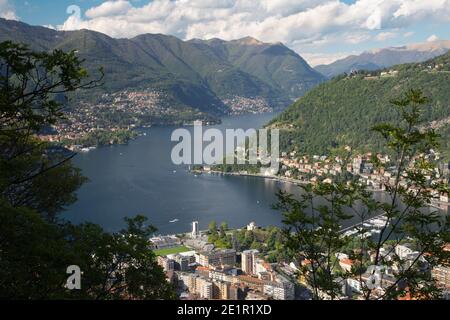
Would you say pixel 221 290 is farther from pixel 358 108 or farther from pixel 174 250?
pixel 358 108

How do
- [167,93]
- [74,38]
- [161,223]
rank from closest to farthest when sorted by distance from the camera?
[161,223] → [167,93] → [74,38]

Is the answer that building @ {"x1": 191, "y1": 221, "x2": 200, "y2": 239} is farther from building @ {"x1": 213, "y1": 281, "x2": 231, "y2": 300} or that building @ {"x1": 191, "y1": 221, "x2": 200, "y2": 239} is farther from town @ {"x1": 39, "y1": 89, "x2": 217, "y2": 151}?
town @ {"x1": 39, "y1": 89, "x2": 217, "y2": 151}

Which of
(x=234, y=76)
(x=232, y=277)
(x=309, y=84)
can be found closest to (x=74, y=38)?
(x=234, y=76)

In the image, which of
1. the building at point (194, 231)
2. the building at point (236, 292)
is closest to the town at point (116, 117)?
the building at point (194, 231)

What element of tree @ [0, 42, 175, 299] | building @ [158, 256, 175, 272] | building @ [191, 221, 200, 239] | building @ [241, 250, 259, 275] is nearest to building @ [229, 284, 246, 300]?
building @ [241, 250, 259, 275]

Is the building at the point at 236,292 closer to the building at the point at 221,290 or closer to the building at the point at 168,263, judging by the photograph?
the building at the point at 221,290

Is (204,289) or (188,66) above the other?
(188,66)

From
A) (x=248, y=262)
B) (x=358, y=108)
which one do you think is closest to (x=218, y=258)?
(x=248, y=262)
